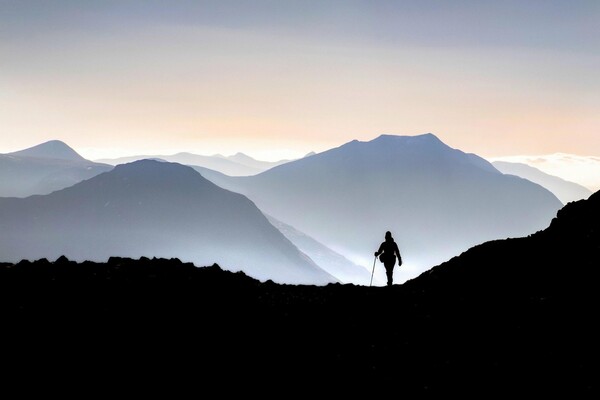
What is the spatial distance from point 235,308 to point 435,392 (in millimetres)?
8089

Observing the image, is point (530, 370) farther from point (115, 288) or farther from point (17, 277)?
point (17, 277)

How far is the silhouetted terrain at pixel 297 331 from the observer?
46.4 feet

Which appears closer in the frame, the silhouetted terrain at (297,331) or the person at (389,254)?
the silhouetted terrain at (297,331)

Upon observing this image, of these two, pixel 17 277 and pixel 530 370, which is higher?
pixel 17 277

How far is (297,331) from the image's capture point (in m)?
18.5

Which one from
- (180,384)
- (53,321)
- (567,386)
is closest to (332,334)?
(180,384)

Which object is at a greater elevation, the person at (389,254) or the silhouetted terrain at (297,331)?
the person at (389,254)

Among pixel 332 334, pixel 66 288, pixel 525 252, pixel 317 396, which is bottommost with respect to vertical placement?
pixel 317 396

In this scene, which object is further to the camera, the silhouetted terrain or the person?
the person

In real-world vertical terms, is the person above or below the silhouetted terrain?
above

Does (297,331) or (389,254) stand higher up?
(389,254)

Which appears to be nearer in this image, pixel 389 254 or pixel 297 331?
pixel 297 331

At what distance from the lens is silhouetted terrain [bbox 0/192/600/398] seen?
1416 centimetres

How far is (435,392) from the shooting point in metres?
14.0
